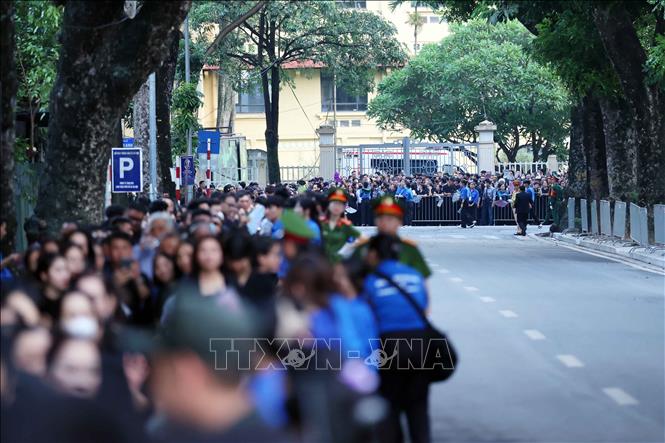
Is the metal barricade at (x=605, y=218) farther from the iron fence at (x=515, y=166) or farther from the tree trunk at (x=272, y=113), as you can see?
the iron fence at (x=515, y=166)

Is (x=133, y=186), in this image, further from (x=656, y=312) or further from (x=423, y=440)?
(x=423, y=440)

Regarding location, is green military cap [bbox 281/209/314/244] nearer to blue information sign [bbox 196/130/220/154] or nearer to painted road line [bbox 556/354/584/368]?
painted road line [bbox 556/354/584/368]

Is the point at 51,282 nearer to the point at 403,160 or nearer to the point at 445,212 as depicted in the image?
the point at 445,212

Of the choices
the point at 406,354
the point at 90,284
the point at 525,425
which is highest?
the point at 90,284

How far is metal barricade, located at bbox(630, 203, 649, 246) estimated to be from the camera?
31.7m

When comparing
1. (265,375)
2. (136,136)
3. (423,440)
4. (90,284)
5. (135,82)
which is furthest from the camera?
(136,136)

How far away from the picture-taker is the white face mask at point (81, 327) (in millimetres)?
5858

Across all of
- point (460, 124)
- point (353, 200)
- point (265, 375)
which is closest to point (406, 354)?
point (265, 375)

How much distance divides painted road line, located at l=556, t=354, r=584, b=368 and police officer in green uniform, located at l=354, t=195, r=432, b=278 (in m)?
4.59

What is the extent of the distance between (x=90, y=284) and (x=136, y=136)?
976 inches

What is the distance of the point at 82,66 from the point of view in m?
19.6

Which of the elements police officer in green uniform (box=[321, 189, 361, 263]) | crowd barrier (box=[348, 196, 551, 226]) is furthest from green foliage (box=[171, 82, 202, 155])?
police officer in green uniform (box=[321, 189, 361, 263])

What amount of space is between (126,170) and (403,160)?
119 feet

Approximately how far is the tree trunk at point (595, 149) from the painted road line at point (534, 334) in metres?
21.5
